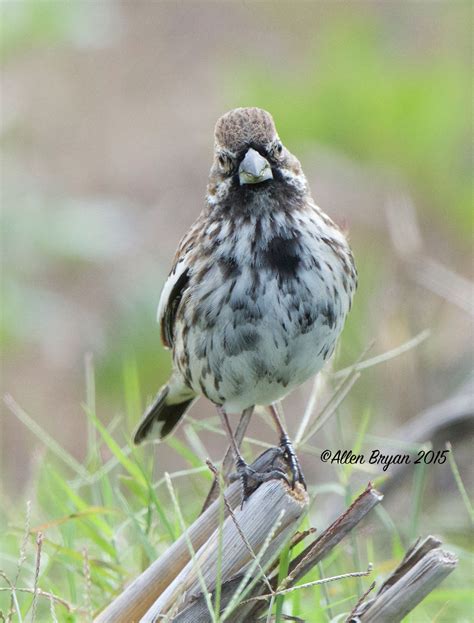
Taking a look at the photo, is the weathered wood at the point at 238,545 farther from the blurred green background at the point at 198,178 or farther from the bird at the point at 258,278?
the blurred green background at the point at 198,178

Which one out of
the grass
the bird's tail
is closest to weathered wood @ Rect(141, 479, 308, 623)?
the grass

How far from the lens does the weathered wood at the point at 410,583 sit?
249cm

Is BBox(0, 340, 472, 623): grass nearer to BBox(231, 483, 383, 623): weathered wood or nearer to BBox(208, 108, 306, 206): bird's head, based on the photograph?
BBox(231, 483, 383, 623): weathered wood

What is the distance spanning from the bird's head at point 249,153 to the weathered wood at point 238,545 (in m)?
0.89

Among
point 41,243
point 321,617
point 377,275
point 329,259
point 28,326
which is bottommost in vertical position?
point 321,617

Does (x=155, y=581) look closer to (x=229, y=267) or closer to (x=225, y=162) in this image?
(x=229, y=267)

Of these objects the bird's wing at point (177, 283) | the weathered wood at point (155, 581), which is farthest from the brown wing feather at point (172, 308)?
the weathered wood at point (155, 581)

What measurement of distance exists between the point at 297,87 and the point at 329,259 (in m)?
4.60

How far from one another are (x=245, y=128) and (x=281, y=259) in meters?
0.35

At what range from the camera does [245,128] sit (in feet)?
10.5

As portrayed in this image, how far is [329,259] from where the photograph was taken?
3.29 m

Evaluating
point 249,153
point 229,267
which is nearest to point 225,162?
point 249,153

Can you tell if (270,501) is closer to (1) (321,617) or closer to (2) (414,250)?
(1) (321,617)

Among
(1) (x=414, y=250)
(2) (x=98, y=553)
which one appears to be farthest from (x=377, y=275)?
(2) (x=98, y=553)
